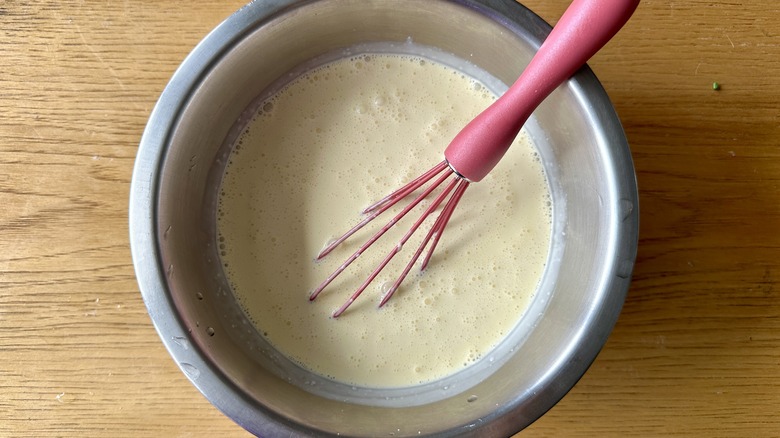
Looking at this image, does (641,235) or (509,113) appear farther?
(641,235)

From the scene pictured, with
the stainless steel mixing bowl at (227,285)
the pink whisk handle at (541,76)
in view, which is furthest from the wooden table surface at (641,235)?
the pink whisk handle at (541,76)

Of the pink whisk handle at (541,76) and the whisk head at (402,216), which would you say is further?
the whisk head at (402,216)

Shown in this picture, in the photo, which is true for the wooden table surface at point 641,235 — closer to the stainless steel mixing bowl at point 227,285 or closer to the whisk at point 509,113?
the stainless steel mixing bowl at point 227,285

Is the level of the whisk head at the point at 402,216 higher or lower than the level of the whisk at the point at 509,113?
lower

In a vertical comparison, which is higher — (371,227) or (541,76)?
(541,76)

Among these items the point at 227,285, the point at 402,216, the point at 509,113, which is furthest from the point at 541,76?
the point at 227,285

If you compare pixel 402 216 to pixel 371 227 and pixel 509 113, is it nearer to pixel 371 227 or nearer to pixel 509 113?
pixel 371 227
